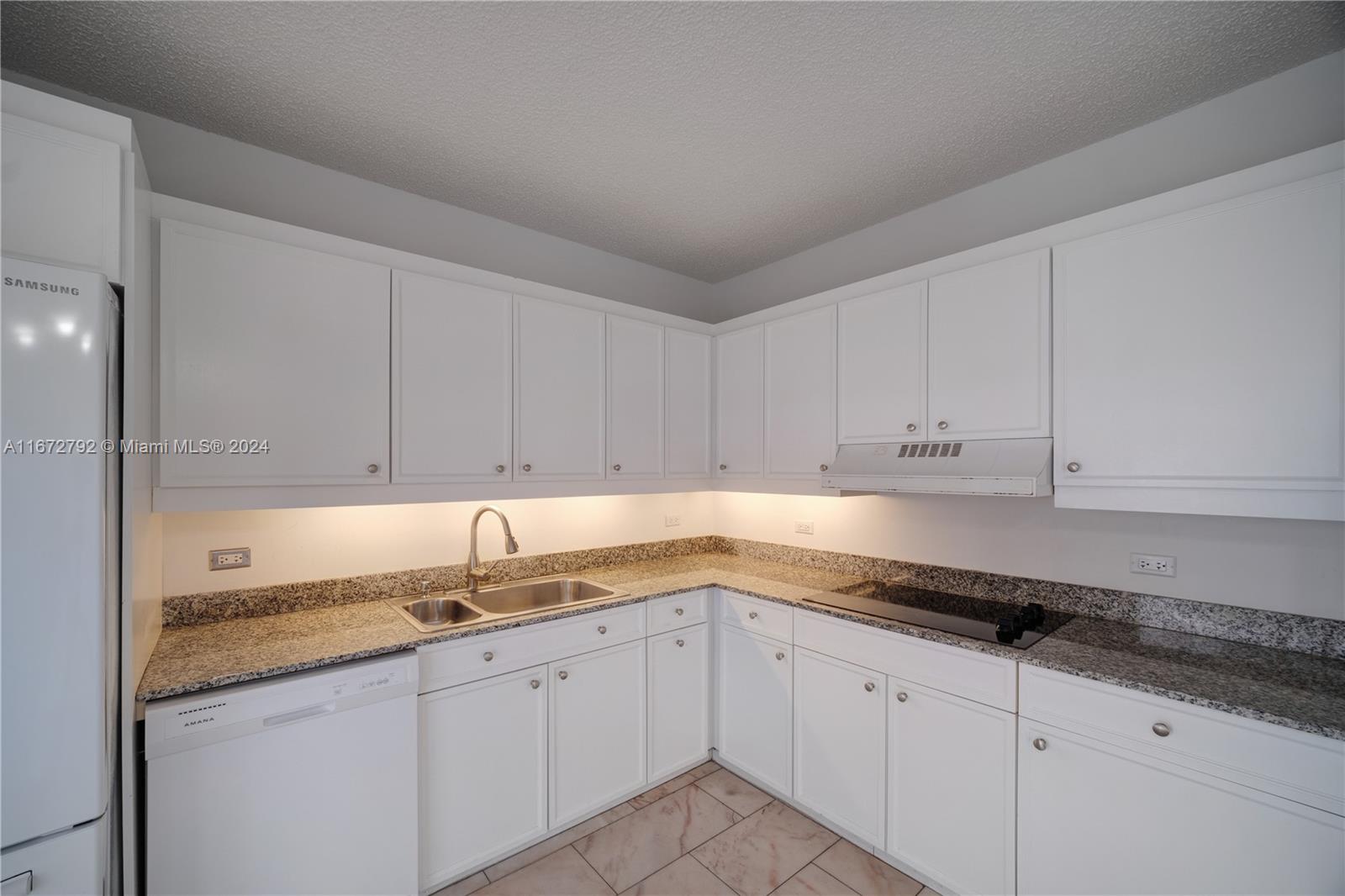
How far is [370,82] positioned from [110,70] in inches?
30.9

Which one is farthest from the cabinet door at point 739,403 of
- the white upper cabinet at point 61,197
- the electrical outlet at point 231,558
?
the white upper cabinet at point 61,197

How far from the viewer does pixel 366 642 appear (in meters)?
1.83

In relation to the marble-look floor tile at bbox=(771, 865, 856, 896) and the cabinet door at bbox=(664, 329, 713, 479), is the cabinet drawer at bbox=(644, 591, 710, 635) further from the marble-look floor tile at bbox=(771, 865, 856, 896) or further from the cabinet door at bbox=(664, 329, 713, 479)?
the marble-look floor tile at bbox=(771, 865, 856, 896)

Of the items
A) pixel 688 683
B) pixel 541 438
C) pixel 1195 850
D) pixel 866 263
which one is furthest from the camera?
pixel 866 263

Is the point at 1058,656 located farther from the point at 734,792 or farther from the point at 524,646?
the point at 524,646

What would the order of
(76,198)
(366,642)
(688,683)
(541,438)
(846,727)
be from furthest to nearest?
(688,683) < (541,438) < (846,727) < (366,642) < (76,198)

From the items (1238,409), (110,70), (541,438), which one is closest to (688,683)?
(541,438)

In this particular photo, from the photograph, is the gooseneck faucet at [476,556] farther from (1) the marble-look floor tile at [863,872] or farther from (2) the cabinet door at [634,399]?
(1) the marble-look floor tile at [863,872]

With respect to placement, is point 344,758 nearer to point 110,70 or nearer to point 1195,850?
point 110,70

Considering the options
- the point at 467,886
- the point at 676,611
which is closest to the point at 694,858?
the point at 467,886

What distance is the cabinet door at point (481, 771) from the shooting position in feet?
6.36

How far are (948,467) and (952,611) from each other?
586 millimetres

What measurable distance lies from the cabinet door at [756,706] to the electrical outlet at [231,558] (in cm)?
199

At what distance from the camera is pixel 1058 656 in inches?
67.5
